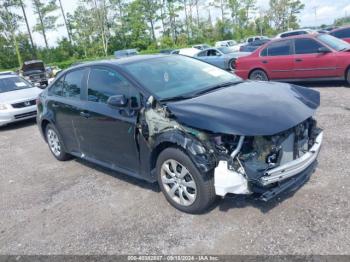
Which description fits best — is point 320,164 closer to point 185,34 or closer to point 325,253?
point 325,253

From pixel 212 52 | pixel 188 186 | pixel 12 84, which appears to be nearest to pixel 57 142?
pixel 188 186

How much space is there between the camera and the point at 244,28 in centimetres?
5556

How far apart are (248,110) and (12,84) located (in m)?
9.26

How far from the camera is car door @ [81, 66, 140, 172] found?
12.7 ft

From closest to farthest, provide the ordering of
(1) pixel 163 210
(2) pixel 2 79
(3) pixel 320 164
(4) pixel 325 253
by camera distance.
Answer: (4) pixel 325 253
(1) pixel 163 210
(3) pixel 320 164
(2) pixel 2 79

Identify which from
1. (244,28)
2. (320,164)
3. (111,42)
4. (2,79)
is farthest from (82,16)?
(320,164)

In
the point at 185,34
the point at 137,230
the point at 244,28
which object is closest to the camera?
the point at 137,230

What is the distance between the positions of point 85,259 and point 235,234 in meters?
1.43

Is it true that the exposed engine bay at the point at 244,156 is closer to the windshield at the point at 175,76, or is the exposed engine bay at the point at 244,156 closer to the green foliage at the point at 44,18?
the windshield at the point at 175,76

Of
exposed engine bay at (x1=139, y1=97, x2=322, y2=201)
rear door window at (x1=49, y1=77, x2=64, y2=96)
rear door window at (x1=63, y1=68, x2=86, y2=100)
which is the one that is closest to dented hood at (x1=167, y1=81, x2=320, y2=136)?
exposed engine bay at (x1=139, y1=97, x2=322, y2=201)

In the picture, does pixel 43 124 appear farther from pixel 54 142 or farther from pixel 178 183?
pixel 178 183

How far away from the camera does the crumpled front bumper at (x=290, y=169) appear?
3020 mm

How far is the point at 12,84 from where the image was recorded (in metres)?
10.3

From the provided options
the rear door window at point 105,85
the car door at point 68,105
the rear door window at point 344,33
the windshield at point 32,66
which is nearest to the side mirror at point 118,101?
the rear door window at point 105,85
